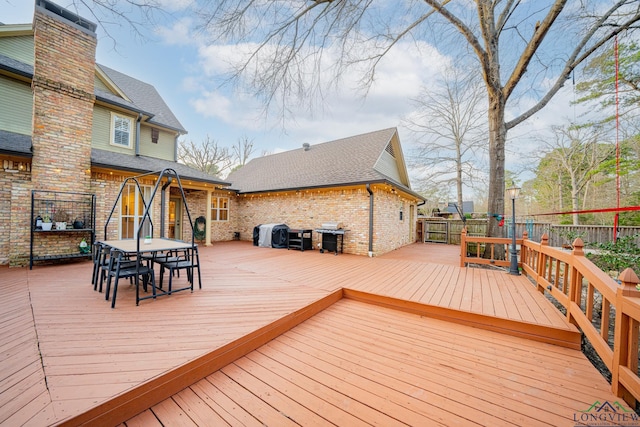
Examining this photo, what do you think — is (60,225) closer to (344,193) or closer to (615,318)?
(344,193)

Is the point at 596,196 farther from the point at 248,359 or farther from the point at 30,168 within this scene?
the point at 30,168

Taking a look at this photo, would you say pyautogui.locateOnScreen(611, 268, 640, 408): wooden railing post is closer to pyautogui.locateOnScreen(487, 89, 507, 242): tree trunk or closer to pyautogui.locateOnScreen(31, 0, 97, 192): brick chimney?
pyautogui.locateOnScreen(487, 89, 507, 242): tree trunk

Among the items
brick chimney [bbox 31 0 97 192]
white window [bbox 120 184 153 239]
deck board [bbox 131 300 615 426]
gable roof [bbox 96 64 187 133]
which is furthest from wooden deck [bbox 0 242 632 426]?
gable roof [bbox 96 64 187 133]

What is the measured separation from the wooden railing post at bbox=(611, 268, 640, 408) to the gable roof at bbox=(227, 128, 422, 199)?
5487 mm

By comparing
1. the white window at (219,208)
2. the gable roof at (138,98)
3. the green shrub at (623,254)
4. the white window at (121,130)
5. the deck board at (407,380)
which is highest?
the gable roof at (138,98)

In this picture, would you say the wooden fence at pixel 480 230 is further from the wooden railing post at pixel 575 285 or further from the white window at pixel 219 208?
the white window at pixel 219 208

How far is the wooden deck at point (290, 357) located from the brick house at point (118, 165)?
8.61ft

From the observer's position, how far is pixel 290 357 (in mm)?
2365

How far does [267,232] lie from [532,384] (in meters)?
8.26

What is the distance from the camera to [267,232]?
9266 millimetres

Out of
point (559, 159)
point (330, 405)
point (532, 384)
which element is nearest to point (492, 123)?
point (532, 384)

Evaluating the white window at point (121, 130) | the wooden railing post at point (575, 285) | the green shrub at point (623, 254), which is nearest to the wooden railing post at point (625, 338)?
the wooden railing post at point (575, 285)

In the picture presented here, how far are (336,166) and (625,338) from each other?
8444 mm

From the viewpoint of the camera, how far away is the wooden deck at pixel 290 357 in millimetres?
1658
